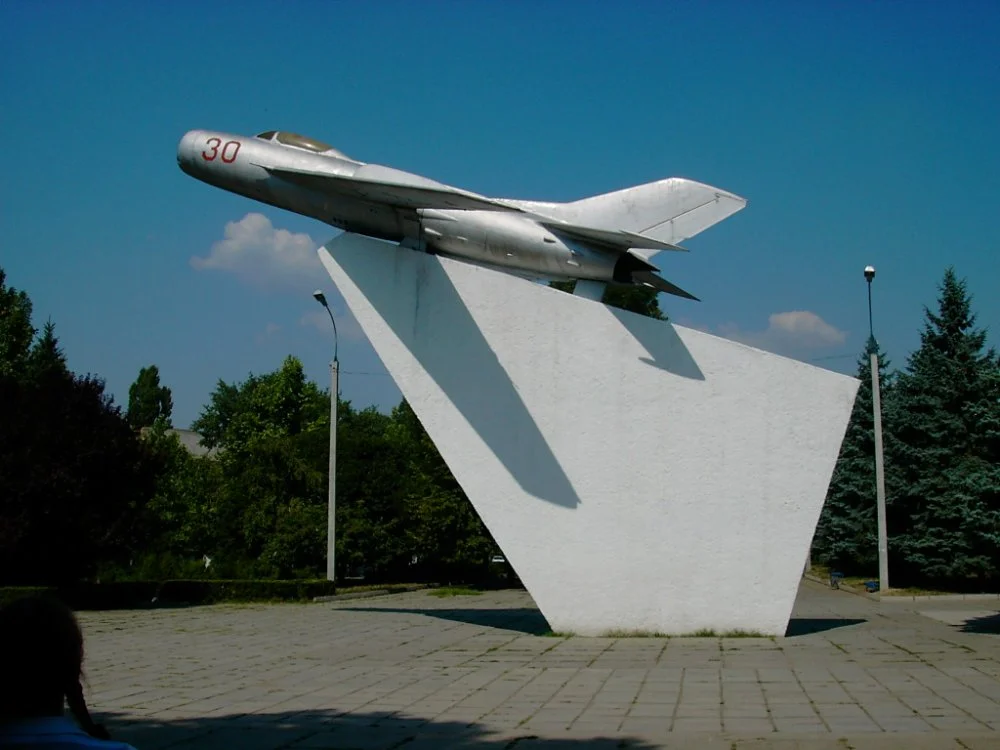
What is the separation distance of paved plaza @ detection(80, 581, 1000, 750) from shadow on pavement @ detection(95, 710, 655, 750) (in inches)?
1.0

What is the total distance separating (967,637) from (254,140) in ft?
45.7

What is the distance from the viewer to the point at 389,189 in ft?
47.6

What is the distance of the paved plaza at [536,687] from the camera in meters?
8.05

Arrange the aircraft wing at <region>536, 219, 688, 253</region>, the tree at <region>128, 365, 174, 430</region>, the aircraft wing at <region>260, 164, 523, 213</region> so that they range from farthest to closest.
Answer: the tree at <region>128, 365, 174, 430</region> < the aircraft wing at <region>536, 219, 688, 253</region> < the aircraft wing at <region>260, 164, 523, 213</region>

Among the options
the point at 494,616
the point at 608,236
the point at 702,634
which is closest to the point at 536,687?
the point at 702,634

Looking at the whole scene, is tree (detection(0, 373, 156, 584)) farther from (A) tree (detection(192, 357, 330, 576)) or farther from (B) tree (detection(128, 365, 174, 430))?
(B) tree (detection(128, 365, 174, 430))

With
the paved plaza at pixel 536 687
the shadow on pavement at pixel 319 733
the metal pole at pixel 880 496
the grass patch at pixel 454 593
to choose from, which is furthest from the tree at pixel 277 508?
the shadow on pavement at pixel 319 733

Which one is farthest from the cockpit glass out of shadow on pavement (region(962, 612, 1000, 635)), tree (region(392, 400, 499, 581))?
tree (region(392, 400, 499, 581))

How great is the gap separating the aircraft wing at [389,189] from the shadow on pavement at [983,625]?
10.6 metres

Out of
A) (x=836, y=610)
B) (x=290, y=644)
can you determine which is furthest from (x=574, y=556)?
(x=836, y=610)

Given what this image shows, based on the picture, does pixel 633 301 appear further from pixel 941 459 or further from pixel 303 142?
pixel 303 142

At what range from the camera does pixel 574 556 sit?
578 inches

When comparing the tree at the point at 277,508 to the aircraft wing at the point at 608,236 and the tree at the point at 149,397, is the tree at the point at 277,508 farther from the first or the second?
the tree at the point at 149,397

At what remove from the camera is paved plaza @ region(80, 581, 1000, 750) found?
26.4 feet
